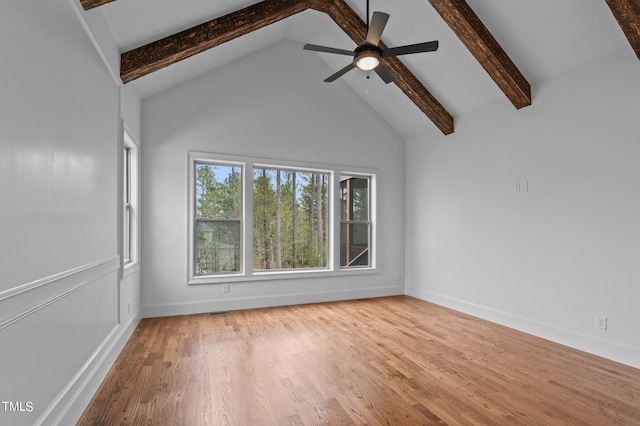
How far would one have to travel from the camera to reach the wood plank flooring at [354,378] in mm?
2156

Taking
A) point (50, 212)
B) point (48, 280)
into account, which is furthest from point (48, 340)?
point (50, 212)

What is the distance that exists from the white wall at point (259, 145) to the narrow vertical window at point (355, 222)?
26 centimetres

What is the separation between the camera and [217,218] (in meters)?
4.80

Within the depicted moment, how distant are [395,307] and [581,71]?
3.71 m

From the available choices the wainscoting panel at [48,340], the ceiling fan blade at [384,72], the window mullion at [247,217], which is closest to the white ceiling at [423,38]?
the ceiling fan blade at [384,72]

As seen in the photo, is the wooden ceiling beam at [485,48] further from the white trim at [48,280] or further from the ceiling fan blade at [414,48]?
the white trim at [48,280]

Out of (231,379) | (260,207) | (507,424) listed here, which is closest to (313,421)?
(231,379)

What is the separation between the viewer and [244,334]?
3695 millimetres

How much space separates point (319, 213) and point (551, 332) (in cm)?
350

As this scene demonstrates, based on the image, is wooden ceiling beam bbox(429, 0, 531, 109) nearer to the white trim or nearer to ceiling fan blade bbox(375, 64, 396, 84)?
ceiling fan blade bbox(375, 64, 396, 84)

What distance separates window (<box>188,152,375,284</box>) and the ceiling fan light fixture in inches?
86.7

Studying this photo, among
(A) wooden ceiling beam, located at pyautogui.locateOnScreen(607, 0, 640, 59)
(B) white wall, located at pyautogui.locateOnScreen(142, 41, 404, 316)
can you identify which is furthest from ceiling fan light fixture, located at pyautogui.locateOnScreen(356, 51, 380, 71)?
(B) white wall, located at pyautogui.locateOnScreen(142, 41, 404, 316)

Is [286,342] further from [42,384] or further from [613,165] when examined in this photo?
[613,165]

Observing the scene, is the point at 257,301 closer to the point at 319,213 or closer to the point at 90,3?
the point at 319,213
